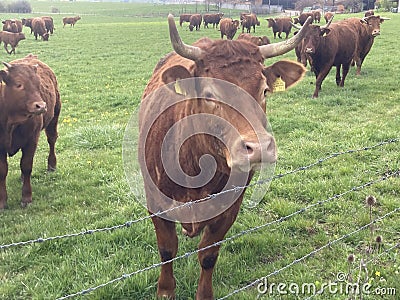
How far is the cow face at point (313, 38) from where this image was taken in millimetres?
9781

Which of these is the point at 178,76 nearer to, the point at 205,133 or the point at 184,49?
the point at 184,49

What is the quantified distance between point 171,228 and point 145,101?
1.19 metres

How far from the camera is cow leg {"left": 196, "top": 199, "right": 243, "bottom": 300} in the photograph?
321cm

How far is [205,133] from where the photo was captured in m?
2.70

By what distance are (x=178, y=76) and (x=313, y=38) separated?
8009 millimetres

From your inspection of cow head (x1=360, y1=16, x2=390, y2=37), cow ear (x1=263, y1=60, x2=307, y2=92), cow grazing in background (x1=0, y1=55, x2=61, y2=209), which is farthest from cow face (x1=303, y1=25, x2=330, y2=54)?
cow ear (x1=263, y1=60, x2=307, y2=92)

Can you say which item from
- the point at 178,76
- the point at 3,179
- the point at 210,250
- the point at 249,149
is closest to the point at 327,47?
the point at 3,179

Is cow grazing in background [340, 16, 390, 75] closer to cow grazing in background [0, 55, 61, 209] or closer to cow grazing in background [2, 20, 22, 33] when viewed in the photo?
cow grazing in background [0, 55, 61, 209]

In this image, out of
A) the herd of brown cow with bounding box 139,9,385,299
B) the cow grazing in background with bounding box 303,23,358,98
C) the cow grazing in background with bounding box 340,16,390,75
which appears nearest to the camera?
the herd of brown cow with bounding box 139,9,385,299

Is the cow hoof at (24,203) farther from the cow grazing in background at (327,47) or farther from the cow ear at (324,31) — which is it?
the cow ear at (324,31)

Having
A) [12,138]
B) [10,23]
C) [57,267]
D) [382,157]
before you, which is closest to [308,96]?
[382,157]

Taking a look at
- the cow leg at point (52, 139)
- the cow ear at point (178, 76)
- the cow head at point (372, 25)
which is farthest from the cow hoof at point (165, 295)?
the cow head at point (372, 25)

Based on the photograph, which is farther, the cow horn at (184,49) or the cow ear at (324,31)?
the cow ear at (324,31)

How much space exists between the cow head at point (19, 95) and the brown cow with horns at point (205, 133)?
1.60m
